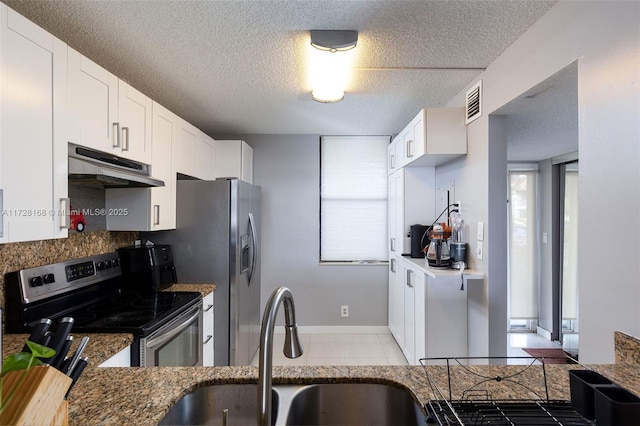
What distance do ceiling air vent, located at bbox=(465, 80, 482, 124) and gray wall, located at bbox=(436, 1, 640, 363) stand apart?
2.12 ft

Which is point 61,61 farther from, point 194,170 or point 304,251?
point 304,251

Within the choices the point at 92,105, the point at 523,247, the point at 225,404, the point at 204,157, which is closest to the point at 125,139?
the point at 92,105

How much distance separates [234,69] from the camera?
2.32 m

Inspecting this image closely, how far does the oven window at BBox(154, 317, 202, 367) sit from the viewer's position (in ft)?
5.84

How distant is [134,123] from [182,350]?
1.46 meters

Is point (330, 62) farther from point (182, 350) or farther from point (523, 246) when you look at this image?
point (523, 246)

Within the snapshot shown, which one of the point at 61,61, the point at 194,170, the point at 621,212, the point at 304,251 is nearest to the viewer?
the point at 621,212

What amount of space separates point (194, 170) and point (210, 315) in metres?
1.32

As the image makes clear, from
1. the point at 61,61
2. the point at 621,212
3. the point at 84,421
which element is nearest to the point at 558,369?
Answer: the point at 621,212

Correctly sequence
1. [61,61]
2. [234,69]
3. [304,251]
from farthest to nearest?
[304,251] < [234,69] < [61,61]

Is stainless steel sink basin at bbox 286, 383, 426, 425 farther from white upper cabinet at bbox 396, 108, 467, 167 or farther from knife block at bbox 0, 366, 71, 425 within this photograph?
white upper cabinet at bbox 396, 108, 467, 167

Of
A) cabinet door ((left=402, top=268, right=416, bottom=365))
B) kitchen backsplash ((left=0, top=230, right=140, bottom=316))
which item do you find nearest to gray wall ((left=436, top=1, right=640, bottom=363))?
cabinet door ((left=402, top=268, right=416, bottom=365))

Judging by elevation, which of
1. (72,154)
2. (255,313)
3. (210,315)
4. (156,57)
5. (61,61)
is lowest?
(255,313)

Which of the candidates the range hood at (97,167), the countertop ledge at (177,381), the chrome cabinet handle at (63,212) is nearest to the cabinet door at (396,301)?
the countertop ledge at (177,381)
